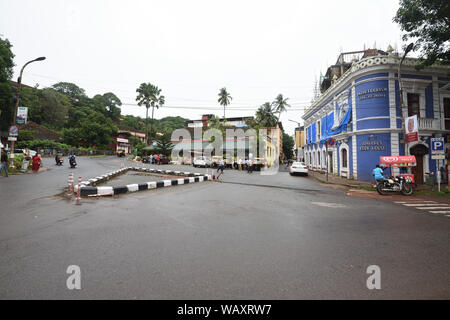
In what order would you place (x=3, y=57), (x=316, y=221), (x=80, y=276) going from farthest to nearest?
(x=3, y=57), (x=316, y=221), (x=80, y=276)

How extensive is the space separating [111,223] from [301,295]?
437cm

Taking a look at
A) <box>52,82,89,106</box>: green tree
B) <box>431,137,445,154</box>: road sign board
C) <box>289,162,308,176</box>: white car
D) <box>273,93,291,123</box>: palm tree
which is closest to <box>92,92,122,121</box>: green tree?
<box>52,82,89,106</box>: green tree

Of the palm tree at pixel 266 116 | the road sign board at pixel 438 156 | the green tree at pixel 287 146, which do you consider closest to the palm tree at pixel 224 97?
the palm tree at pixel 266 116

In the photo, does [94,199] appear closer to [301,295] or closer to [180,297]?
[180,297]

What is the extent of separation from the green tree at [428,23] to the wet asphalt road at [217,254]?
499 inches

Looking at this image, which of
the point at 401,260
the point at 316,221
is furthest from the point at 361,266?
the point at 316,221

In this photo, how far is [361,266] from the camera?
3191 mm

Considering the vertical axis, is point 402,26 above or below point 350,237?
above

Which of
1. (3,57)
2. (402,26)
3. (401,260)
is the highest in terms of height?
(3,57)

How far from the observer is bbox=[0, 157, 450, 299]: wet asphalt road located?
101 inches

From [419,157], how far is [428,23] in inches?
360

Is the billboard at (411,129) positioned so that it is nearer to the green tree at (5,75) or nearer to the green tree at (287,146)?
the green tree at (5,75)

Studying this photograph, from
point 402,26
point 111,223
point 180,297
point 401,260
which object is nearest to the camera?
point 180,297

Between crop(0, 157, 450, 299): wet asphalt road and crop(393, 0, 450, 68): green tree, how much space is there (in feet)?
41.6
